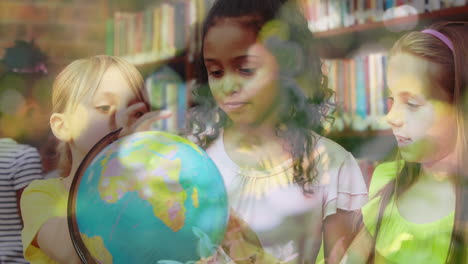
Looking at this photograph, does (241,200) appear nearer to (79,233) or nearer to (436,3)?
(79,233)

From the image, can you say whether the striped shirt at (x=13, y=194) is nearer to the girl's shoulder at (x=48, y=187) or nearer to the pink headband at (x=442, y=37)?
the girl's shoulder at (x=48, y=187)

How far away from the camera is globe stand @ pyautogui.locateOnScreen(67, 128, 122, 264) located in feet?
5.07

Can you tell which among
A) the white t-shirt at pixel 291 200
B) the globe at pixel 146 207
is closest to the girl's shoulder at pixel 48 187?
the globe at pixel 146 207

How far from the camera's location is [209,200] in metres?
1.52

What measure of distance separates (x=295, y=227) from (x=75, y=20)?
3.15 ft

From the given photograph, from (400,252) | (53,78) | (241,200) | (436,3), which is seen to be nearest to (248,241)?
(241,200)

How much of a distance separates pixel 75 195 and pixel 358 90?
3.06 ft

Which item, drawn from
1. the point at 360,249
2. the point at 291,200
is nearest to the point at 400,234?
the point at 360,249

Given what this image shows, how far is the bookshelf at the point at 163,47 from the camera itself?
1.66 m

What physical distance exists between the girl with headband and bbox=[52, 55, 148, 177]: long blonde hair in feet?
2.71

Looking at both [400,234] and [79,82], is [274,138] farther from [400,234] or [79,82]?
[79,82]

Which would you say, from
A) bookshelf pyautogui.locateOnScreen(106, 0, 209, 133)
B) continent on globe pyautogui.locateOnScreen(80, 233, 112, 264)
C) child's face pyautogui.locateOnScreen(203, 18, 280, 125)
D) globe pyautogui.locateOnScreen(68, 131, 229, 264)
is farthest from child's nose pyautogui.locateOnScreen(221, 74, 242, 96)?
continent on globe pyautogui.locateOnScreen(80, 233, 112, 264)

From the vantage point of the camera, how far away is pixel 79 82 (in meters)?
1.64

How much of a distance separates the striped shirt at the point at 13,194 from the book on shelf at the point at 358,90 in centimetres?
98
